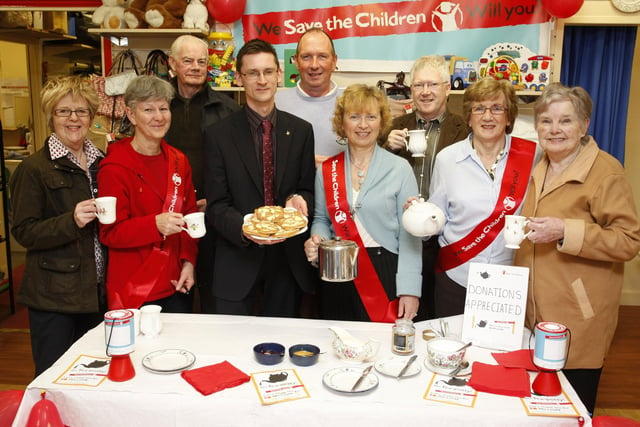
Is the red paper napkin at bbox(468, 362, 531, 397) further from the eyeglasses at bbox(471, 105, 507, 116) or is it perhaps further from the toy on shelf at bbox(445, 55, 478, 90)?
the toy on shelf at bbox(445, 55, 478, 90)

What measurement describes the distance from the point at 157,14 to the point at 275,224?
225cm

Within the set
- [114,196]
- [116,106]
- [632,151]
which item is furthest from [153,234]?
[632,151]

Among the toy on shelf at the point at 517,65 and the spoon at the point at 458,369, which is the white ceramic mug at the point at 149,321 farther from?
the toy on shelf at the point at 517,65

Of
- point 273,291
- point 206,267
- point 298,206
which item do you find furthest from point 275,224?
point 206,267

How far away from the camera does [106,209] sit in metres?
1.95

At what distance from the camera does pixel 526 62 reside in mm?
3691

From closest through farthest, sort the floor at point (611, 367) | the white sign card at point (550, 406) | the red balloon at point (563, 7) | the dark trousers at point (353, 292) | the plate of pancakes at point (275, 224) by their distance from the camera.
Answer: the white sign card at point (550, 406)
the plate of pancakes at point (275, 224)
the dark trousers at point (353, 292)
the floor at point (611, 367)
the red balloon at point (563, 7)

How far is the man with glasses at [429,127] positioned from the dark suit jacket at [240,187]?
19.1 inches

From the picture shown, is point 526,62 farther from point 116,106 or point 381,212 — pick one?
point 116,106

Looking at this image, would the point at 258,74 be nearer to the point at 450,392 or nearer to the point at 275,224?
the point at 275,224

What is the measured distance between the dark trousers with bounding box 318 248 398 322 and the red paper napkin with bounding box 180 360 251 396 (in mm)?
745

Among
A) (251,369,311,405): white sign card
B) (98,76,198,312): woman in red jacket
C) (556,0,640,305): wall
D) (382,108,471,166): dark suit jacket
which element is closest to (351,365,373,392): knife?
(251,369,311,405): white sign card

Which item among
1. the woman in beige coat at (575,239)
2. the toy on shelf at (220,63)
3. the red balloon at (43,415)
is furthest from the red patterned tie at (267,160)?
the toy on shelf at (220,63)

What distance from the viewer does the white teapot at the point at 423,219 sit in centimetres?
194
